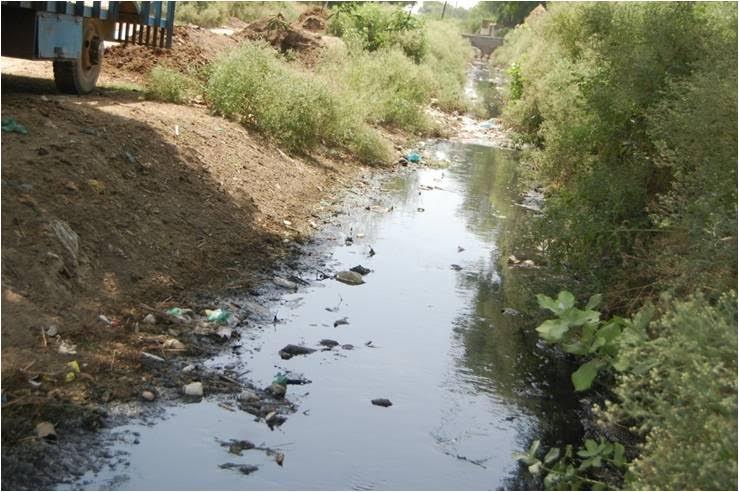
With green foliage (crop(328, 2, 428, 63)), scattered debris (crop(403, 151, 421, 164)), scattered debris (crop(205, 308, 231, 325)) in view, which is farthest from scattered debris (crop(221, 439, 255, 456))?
green foliage (crop(328, 2, 428, 63))

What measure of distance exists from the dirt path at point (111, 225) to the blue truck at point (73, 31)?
34 cm

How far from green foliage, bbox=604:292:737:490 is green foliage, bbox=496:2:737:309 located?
3.74ft

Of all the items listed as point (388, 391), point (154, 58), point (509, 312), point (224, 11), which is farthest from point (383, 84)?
point (388, 391)

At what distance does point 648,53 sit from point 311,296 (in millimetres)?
3832

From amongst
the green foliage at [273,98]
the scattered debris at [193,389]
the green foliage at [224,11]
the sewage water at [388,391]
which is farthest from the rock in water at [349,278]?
the green foliage at [224,11]

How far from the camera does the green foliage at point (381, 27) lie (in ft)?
81.0

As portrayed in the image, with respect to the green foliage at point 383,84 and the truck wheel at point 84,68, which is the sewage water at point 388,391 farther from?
the green foliage at point 383,84

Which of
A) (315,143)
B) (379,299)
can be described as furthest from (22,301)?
(315,143)

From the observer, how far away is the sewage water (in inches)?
200

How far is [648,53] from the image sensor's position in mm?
8281

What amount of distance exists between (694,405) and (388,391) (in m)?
2.66

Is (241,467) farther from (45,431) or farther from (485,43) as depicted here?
(485,43)

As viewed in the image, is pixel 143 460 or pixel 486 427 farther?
pixel 486 427

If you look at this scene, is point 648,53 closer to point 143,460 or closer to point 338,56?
point 143,460
